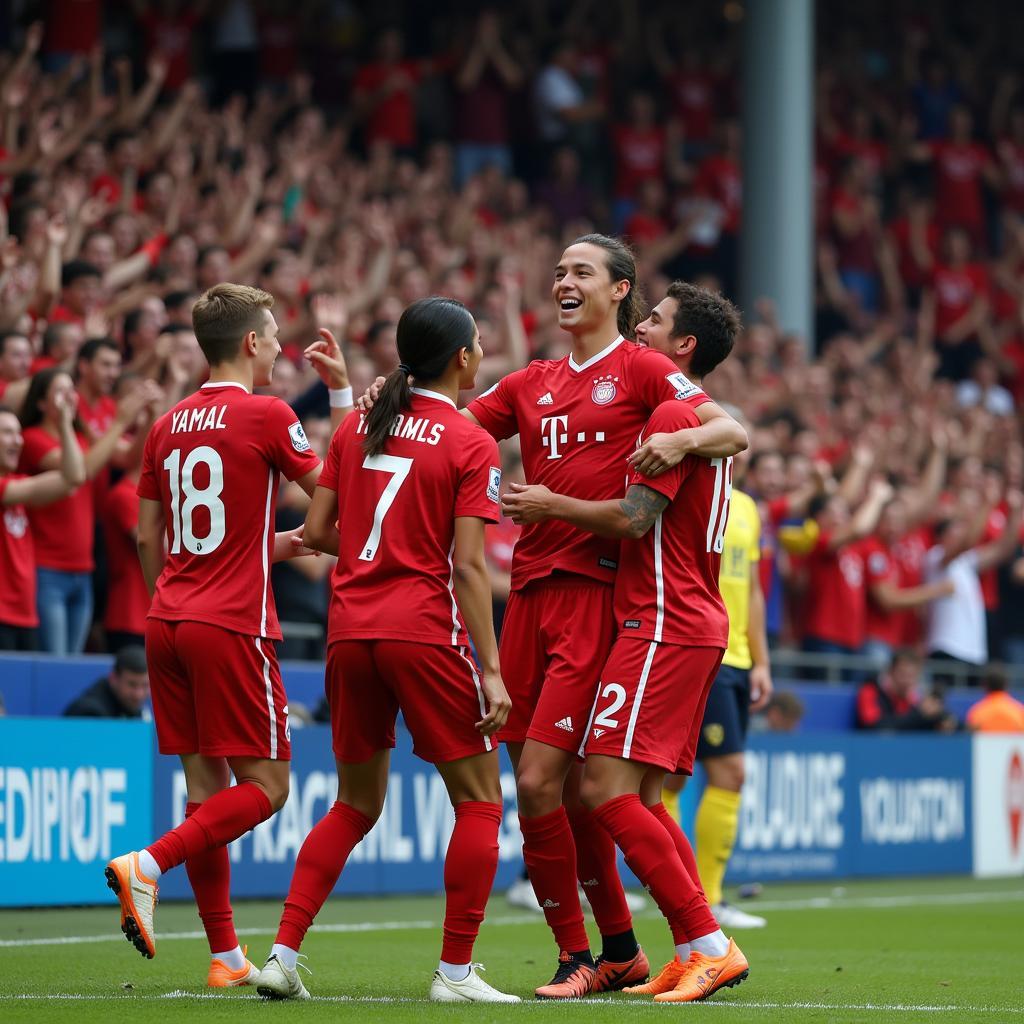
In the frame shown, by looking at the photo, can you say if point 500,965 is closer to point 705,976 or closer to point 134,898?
point 705,976

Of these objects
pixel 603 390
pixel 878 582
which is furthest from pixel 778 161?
pixel 603 390

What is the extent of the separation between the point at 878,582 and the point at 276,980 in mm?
10874

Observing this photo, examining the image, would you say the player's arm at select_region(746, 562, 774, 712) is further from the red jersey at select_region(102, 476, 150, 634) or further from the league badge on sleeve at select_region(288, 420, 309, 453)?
the league badge on sleeve at select_region(288, 420, 309, 453)

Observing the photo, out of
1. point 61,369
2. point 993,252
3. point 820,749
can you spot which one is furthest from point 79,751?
point 993,252

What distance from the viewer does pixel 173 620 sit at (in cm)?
638

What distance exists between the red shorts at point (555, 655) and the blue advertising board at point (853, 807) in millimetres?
6989

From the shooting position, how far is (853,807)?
14469 millimetres

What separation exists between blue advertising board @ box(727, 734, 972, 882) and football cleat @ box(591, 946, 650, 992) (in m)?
6.57

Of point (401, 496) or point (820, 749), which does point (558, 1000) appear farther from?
point (820, 749)

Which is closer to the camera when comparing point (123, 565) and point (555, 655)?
point (555, 655)

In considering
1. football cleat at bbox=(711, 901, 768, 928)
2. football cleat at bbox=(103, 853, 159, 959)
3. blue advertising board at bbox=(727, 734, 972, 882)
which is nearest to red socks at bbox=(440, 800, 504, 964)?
football cleat at bbox=(103, 853, 159, 959)

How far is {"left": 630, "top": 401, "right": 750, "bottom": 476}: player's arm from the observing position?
6207 mm

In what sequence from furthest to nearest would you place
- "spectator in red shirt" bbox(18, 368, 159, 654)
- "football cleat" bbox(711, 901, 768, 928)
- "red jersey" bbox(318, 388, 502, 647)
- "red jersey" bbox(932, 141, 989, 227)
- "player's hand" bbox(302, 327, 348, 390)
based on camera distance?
"red jersey" bbox(932, 141, 989, 227), "spectator in red shirt" bbox(18, 368, 159, 654), "football cleat" bbox(711, 901, 768, 928), "player's hand" bbox(302, 327, 348, 390), "red jersey" bbox(318, 388, 502, 647)

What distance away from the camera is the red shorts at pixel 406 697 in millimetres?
6059
